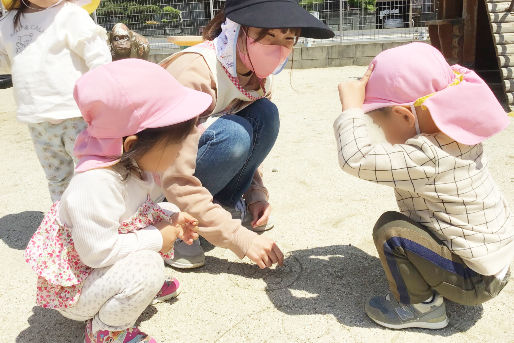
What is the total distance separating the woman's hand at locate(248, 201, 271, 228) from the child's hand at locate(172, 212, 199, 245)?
644 mm

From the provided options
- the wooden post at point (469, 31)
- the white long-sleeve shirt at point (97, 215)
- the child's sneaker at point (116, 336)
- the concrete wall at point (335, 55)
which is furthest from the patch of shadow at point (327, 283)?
the concrete wall at point (335, 55)

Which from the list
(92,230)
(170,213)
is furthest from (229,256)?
(92,230)

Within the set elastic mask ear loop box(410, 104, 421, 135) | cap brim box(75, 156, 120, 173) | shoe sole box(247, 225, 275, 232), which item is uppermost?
elastic mask ear loop box(410, 104, 421, 135)

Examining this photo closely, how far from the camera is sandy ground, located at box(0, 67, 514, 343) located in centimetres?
164

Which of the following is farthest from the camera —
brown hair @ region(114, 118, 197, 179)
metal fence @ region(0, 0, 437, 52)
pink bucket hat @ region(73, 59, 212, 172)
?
metal fence @ region(0, 0, 437, 52)

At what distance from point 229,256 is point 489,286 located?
3.36 feet

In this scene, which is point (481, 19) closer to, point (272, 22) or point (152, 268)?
point (272, 22)

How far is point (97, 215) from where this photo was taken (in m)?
1.37

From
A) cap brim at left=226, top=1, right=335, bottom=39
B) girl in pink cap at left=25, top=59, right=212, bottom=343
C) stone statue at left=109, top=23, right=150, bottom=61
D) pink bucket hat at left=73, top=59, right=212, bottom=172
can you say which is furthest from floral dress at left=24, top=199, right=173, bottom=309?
stone statue at left=109, top=23, right=150, bottom=61

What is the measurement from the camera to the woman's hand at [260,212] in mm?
2293

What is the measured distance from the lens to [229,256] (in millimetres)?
2162

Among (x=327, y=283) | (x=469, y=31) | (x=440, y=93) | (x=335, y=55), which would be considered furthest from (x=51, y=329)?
(x=335, y=55)

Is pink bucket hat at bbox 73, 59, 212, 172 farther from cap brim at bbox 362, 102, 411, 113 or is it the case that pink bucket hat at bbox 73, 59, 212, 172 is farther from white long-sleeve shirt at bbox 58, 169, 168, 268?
cap brim at bbox 362, 102, 411, 113

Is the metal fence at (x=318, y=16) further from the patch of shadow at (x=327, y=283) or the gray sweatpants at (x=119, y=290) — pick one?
the gray sweatpants at (x=119, y=290)
